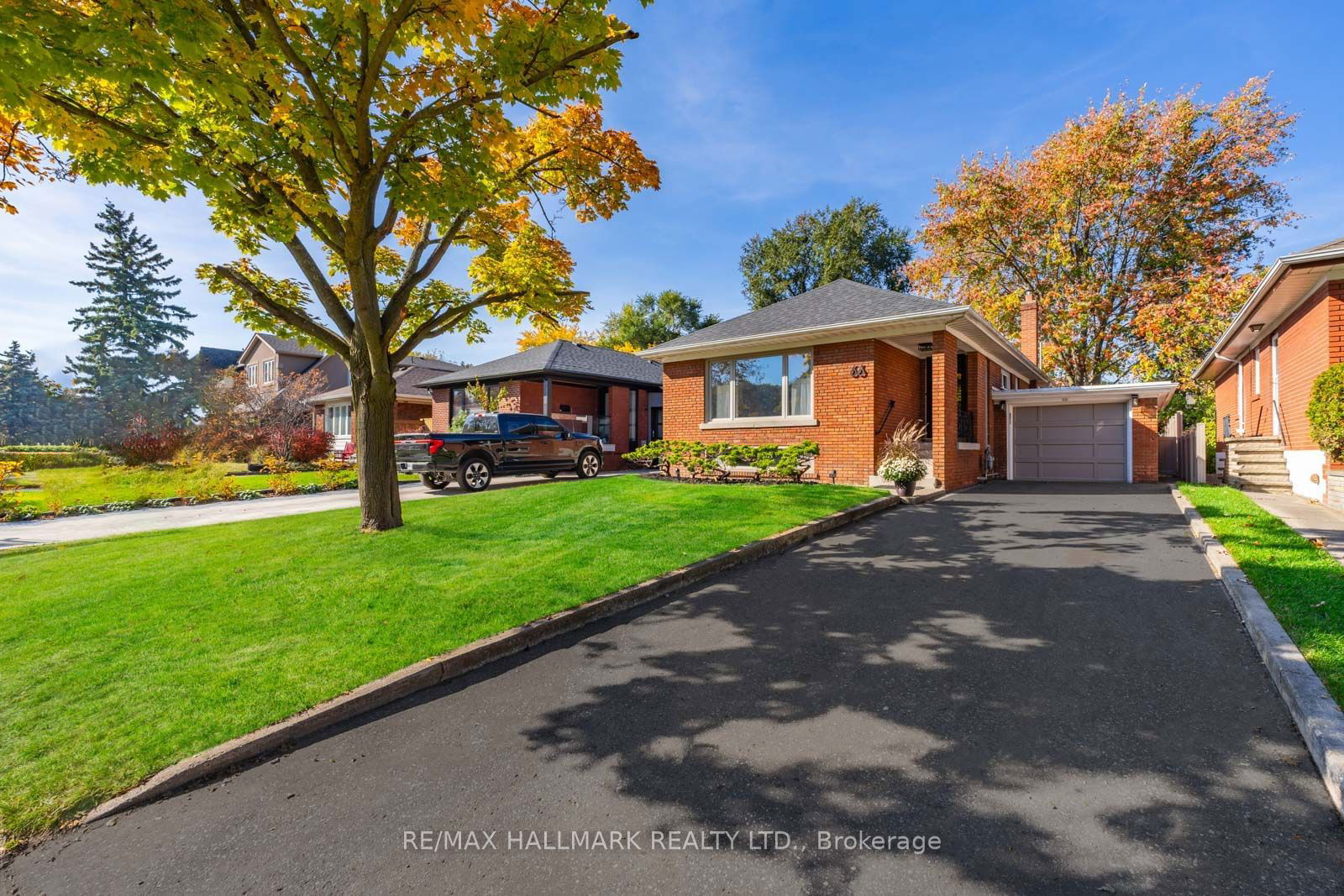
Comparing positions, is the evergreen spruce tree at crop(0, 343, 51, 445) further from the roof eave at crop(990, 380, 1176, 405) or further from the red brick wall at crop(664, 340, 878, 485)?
the roof eave at crop(990, 380, 1176, 405)

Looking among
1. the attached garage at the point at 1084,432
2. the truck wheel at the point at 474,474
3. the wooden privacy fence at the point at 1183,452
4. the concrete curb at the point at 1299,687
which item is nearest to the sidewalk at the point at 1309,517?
the concrete curb at the point at 1299,687

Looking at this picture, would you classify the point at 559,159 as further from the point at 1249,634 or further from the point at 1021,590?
the point at 1249,634

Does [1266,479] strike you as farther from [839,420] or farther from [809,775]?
[809,775]

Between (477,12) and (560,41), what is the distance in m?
0.88

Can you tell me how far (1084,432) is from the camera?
1614 cm

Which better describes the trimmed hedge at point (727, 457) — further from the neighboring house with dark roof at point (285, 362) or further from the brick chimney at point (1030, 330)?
the neighboring house with dark roof at point (285, 362)

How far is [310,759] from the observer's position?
2871 mm

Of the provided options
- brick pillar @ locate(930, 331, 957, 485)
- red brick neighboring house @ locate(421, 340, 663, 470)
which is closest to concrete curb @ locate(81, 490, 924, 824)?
brick pillar @ locate(930, 331, 957, 485)

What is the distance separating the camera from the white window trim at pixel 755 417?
12781mm

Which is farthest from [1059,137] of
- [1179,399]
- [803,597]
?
[803,597]

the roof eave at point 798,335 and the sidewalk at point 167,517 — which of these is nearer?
the sidewalk at point 167,517

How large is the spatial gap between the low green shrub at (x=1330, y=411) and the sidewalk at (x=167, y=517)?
Answer: 15858 millimetres

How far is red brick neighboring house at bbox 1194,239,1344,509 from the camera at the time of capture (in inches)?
362

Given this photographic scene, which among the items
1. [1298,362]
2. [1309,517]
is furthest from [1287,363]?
[1309,517]
